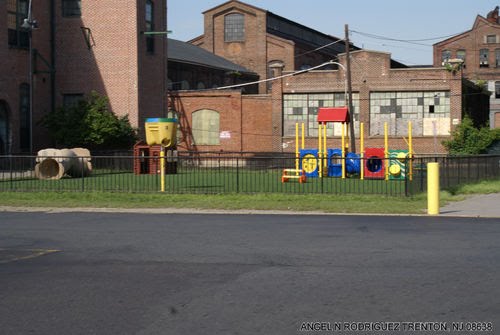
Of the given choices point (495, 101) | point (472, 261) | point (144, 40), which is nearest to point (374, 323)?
point (472, 261)

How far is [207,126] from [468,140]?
19.3m

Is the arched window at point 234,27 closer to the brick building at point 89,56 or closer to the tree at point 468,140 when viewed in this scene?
the brick building at point 89,56

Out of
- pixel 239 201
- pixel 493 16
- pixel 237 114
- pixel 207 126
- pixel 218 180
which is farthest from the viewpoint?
pixel 493 16

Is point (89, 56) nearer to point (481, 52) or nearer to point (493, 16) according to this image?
point (481, 52)

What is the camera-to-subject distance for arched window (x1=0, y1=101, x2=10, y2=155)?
135ft

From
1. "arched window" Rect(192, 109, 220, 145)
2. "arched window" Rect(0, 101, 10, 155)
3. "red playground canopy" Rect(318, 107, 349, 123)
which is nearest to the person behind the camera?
"red playground canopy" Rect(318, 107, 349, 123)

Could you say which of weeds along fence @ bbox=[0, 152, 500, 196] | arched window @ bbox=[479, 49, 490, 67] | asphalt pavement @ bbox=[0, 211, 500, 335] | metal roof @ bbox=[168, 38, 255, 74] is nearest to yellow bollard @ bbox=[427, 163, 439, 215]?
asphalt pavement @ bbox=[0, 211, 500, 335]

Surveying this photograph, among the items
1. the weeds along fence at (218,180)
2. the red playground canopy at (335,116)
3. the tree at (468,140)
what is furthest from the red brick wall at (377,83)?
the weeds along fence at (218,180)

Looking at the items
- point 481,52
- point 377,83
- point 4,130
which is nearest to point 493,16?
point 481,52

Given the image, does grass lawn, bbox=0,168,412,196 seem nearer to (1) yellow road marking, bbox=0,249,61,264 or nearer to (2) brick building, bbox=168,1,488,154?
(1) yellow road marking, bbox=0,249,61,264

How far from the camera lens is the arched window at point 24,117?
4272 centimetres

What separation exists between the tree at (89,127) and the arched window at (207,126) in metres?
12.9

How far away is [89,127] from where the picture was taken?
4353 centimetres

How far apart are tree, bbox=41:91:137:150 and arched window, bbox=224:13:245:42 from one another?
3119cm
